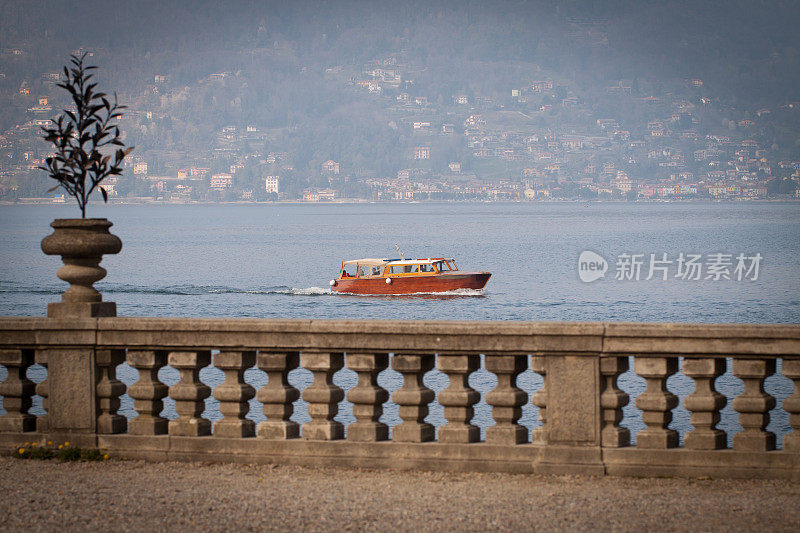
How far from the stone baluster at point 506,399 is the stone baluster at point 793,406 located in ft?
6.01

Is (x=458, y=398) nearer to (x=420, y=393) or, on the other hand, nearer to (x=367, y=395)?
(x=420, y=393)

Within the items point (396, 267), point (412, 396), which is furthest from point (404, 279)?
point (412, 396)

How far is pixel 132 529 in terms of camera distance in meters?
7.14

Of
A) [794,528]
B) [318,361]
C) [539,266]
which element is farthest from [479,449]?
[539,266]

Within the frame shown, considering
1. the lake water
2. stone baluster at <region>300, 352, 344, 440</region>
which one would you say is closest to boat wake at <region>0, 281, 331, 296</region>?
the lake water

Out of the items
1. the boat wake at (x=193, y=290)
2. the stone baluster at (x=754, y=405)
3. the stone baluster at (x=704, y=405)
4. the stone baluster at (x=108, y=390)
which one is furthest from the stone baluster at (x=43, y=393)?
the boat wake at (x=193, y=290)

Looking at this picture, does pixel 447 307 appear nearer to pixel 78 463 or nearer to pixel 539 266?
pixel 539 266

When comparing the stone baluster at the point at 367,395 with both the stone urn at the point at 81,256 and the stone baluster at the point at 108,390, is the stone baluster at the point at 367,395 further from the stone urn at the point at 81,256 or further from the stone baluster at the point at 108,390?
the stone urn at the point at 81,256

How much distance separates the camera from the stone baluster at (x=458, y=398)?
27.3 ft

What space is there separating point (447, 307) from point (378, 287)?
510cm

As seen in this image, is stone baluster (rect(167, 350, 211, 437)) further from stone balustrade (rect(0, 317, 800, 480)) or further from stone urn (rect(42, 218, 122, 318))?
stone urn (rect(42, 218, 122, 318))

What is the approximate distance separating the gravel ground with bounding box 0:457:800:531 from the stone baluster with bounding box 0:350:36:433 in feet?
2.34

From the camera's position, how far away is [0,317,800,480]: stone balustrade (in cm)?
799

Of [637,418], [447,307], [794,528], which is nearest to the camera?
[794,528]
